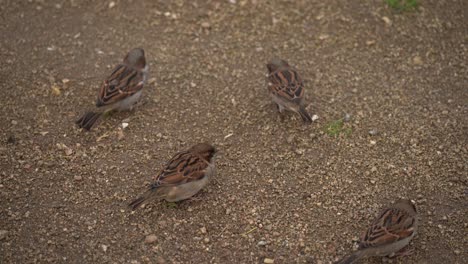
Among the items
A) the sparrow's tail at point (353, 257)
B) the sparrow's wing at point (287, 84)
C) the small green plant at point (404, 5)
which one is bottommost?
the sparrow's tail at point (353, 257)

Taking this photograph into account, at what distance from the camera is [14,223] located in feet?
20.4

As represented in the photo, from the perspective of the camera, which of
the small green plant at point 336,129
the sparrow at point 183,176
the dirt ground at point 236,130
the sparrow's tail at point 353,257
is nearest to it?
the sparrow's tail at point 353,257

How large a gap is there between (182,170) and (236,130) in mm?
1323

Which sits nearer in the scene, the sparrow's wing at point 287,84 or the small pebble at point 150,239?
the small pebble at point 150,239

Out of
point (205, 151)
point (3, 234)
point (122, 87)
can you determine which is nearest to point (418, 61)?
point (205, 151)

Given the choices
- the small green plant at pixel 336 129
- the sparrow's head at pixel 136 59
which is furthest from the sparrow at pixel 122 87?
the small green plant at pixel 336 129

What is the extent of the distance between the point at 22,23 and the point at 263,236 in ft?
18.0

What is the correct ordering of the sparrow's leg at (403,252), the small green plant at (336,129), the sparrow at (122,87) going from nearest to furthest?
1. the sparrow's leg at (403,252)
2. the small green plant at (336,129)
3. the sparrow at (122,87)

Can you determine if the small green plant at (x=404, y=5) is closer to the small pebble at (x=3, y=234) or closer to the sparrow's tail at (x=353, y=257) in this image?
the sparrow's tail at (x=353, y=257)

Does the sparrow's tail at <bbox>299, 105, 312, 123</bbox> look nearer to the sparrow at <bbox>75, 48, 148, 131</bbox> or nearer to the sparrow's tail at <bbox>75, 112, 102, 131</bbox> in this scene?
the sparrow at <bbox>75, 48, 148, 131</bbox>

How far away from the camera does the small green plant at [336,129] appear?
24.1 ft

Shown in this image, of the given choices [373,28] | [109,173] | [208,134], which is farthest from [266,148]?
[373,28]

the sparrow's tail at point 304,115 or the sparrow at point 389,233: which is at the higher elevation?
the sparrow's tail at point 304,115

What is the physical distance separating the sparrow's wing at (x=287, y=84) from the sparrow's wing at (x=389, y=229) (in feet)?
6.78
